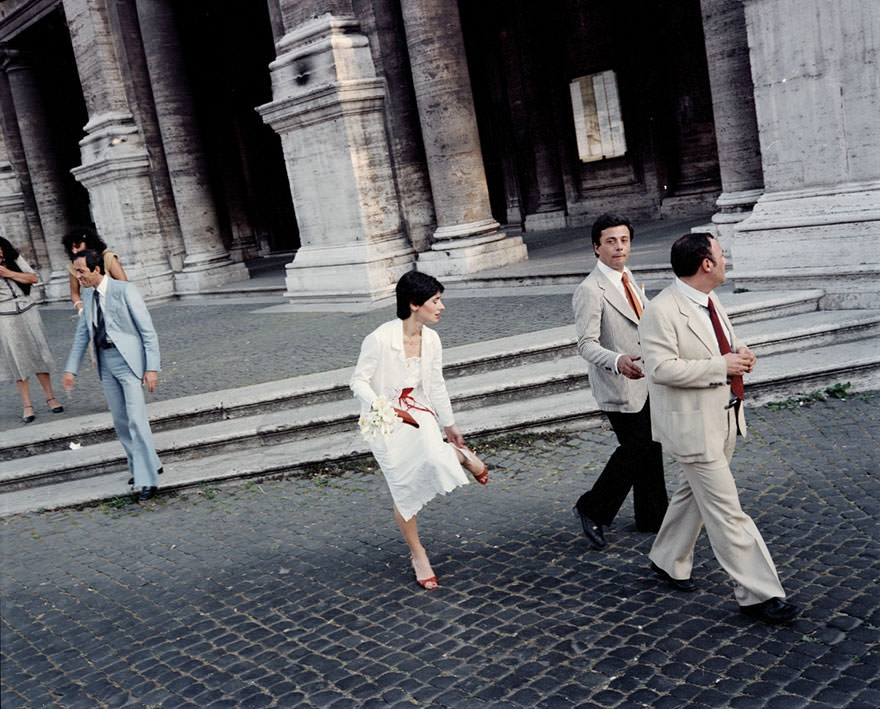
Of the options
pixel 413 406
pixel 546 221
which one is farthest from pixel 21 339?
pixel 546 221

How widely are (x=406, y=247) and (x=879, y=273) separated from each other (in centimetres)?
727

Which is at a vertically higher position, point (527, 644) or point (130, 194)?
point (130, 194)

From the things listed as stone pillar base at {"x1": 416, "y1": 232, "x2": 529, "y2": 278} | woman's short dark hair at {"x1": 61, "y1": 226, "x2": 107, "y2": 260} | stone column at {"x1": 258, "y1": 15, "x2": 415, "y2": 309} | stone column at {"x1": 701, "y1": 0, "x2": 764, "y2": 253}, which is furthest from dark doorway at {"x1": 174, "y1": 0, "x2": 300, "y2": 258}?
woman's short dark hair at {"x1": 61, "y1": 226, "x2": 107, "y2": 260}

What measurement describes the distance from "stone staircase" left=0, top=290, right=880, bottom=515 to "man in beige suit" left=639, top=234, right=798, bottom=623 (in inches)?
121

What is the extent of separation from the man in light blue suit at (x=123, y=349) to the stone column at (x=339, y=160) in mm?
6186

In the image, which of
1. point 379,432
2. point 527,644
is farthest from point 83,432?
point 527,644

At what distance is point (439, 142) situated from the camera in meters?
12.8

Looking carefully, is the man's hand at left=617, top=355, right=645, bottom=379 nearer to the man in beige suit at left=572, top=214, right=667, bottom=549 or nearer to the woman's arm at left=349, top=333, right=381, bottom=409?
the man in beige suit at left=572, top=214, right=667, bottom=549

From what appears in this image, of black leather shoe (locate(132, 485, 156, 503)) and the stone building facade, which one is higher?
the stone building facade

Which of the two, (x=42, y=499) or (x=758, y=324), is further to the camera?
(x=758, y=324)

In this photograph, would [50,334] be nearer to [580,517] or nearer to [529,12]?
[529,12]

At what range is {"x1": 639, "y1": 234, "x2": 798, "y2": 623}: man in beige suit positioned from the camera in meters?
3.63

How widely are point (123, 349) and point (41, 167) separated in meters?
17.8

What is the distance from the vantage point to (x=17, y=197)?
2308 centimetres
